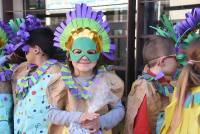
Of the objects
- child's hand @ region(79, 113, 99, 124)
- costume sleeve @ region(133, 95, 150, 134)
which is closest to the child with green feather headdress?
child's hand @ region(79, 113, 99, 124)

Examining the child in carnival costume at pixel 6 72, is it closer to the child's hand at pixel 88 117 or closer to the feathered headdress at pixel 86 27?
the feathered headdress at pixel 86 27

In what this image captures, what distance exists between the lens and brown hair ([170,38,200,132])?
2.11m

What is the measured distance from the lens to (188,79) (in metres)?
2.12

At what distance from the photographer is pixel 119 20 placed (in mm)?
3514

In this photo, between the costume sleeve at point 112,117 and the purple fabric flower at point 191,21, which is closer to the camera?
the purple fabric flower at point 191,21

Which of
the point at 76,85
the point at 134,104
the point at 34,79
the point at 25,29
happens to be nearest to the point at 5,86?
the point at 34,79

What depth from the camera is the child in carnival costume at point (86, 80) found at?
2.41 m

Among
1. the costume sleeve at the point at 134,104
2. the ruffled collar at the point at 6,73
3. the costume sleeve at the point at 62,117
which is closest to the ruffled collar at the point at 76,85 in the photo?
the costume sleeve at the point at 62,117

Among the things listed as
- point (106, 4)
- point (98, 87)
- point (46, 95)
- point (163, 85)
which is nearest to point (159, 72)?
point (163, 85)

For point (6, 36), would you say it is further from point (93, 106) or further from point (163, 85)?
point (163, 85)

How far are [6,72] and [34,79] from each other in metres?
0.38

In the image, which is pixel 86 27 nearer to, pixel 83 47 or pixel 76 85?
pixel 83 47

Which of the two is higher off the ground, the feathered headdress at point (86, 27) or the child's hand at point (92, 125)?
the feathered headdress at point (86, 27)

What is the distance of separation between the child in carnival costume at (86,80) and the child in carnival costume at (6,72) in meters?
0.78
